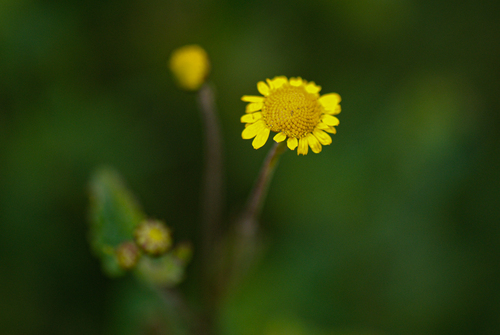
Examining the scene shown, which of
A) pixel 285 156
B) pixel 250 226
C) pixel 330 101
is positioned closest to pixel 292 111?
pixel 330 101

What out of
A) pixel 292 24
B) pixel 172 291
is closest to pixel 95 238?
pixel 172 291

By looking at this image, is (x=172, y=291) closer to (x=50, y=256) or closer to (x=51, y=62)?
(x=50, y=256)

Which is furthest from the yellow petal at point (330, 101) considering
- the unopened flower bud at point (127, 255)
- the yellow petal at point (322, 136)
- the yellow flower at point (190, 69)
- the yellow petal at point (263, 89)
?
the unopened flower bud at point (127, 255)

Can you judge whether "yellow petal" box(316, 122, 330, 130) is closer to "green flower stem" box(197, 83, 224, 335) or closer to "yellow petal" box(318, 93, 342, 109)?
"yellow petal" box(318, 93, 342, 109)

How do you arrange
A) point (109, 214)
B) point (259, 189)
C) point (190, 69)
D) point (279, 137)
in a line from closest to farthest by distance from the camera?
point (279, 137), point (259, 189), point (190, 69), point (109, 214)

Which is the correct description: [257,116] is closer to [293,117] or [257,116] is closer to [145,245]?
[293,117]

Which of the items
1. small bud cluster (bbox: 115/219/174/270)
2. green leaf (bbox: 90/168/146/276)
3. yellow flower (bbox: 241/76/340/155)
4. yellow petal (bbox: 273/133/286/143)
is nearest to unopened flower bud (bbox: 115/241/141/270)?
small bud cluster (bbox: 115/219/174/270)

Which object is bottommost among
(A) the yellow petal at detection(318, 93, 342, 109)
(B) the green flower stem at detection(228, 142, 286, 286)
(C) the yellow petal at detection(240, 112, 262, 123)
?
(B) the green flower stem at detection(228, 142, 286, 286)
